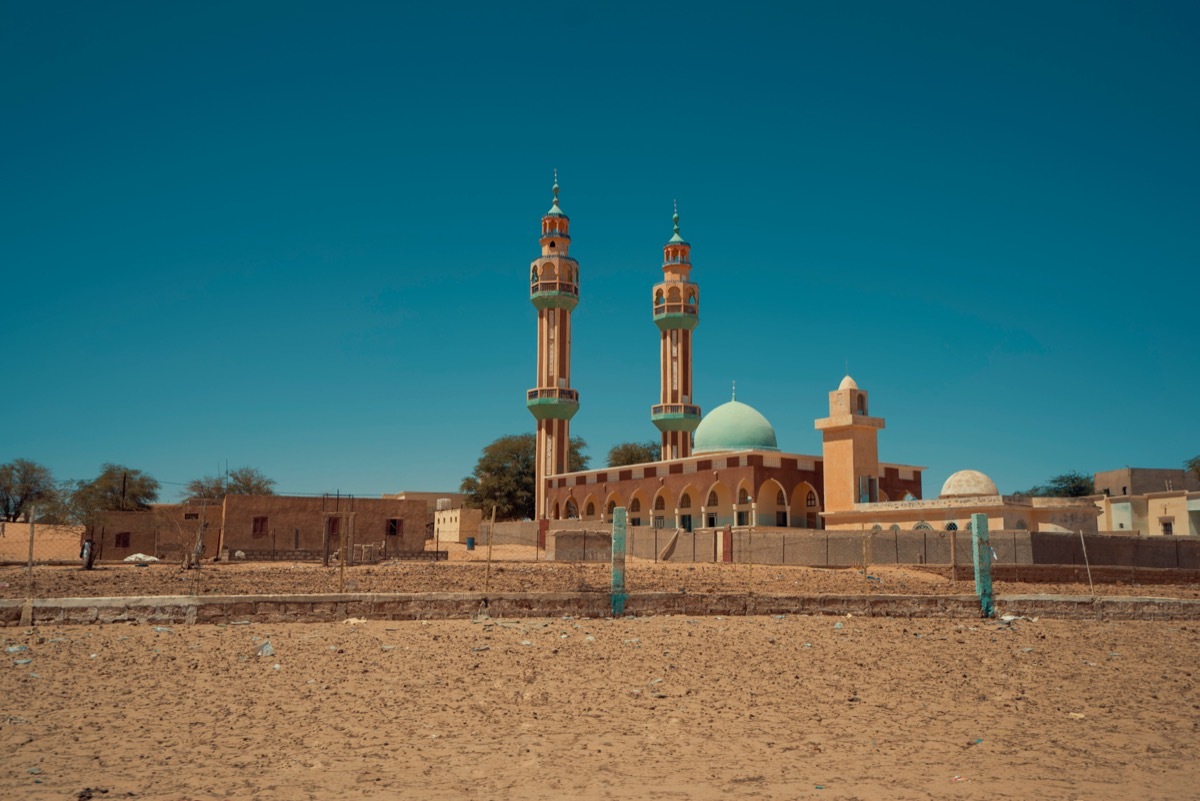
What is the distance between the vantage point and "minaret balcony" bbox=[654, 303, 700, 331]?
65.3 metres

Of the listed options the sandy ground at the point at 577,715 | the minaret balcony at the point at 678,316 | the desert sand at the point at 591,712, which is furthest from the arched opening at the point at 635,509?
the sandy ground at the point at 577,715

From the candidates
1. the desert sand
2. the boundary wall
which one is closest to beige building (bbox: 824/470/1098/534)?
the boundary wall

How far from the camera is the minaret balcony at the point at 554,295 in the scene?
63500 millimetres

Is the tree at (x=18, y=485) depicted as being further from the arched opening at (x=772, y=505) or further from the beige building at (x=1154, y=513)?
the beige building at (x=1154, y=513)

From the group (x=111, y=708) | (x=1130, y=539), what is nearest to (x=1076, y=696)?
(x=111, y=708)

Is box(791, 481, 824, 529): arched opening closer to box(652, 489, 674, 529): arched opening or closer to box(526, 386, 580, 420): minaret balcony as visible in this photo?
box(652, 489, 674, 529): arched opening

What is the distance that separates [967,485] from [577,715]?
108ft

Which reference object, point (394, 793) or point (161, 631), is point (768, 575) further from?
point (394, 793)

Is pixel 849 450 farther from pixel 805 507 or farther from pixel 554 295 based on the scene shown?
pixel 554 295

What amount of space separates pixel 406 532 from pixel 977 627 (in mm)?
28010

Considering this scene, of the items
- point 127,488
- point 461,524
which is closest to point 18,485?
point 127,488

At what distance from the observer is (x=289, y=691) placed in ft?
34.4

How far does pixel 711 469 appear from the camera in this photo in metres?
51.7

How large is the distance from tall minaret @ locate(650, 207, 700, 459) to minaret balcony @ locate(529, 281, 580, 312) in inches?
227
